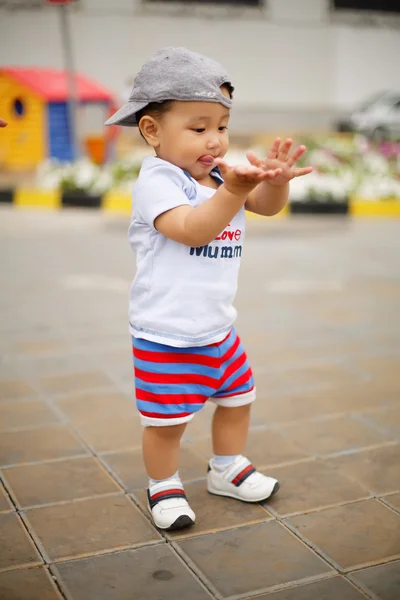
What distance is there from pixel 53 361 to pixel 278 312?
1628mm

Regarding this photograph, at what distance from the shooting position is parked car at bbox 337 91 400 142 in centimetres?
2002

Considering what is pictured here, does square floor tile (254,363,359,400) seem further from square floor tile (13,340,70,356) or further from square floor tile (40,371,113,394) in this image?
square floor tile (13,340,70,356)

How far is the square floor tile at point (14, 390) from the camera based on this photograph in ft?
11.8

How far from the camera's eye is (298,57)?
23578 mm

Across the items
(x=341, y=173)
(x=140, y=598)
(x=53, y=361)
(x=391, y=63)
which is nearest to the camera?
(x=140, y=598)

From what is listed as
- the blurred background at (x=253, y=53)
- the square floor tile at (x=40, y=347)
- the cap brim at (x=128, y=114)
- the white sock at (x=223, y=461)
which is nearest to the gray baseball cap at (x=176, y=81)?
the cap brim at (x=128, y=114)

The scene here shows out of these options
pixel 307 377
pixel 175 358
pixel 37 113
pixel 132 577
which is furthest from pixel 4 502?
pixel 37 113

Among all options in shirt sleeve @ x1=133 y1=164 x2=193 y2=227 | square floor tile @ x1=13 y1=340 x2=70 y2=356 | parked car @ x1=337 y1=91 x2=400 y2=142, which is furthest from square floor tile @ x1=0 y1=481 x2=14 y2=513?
parked car @ x1=337 y1=91 x2=400 y2=142

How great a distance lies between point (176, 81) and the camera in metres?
2.27

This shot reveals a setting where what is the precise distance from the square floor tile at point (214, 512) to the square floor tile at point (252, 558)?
44 mm

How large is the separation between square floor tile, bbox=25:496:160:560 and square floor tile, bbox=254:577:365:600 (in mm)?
445

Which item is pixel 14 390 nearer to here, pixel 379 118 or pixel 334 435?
pixel 334 435

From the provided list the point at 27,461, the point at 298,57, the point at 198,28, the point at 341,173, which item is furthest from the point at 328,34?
the point at 27,461

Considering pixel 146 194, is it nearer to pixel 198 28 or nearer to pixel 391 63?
pixel 198 28
